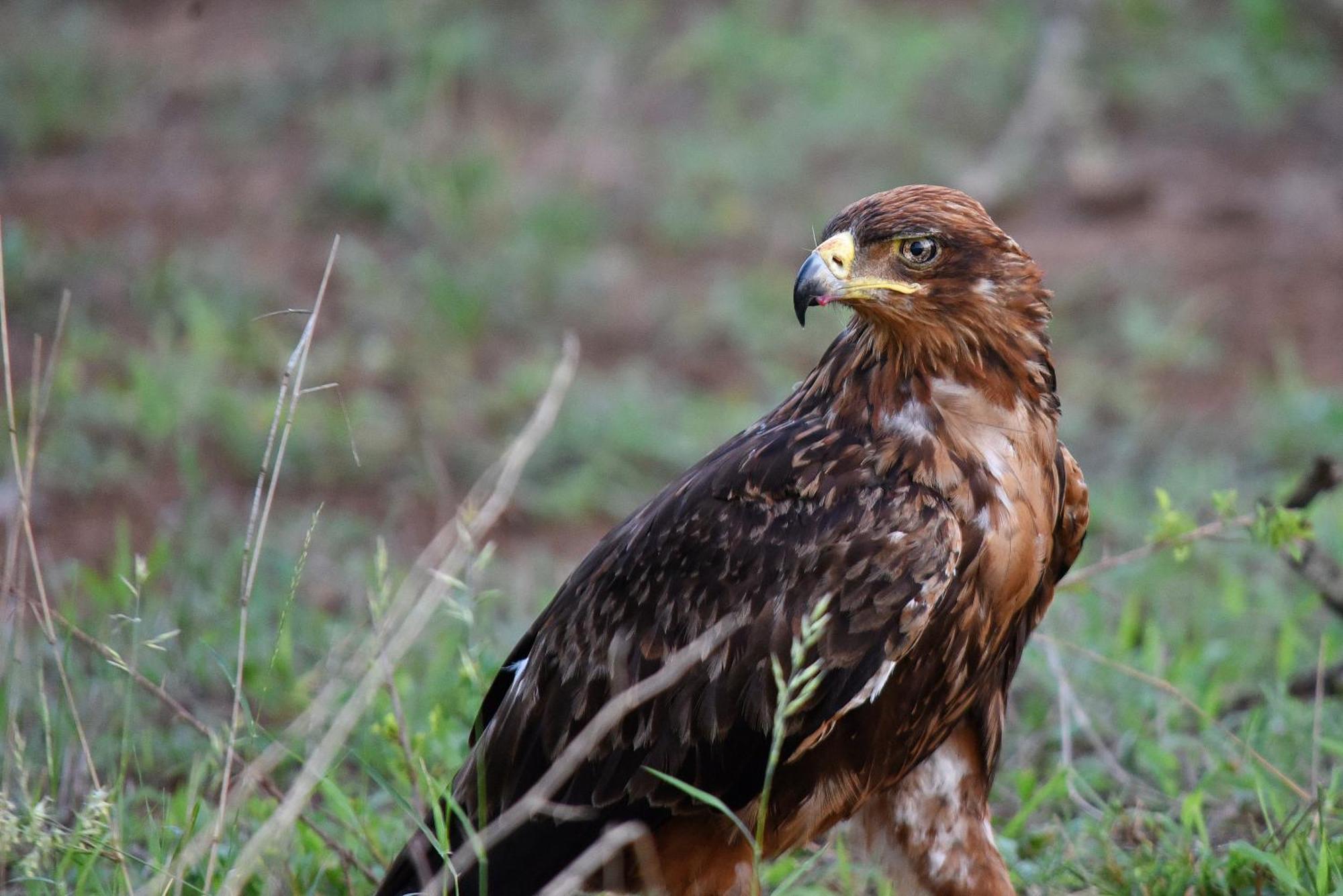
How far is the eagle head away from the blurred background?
2.79ft

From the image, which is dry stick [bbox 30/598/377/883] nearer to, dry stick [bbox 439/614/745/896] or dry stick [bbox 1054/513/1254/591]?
dry stick [bbox 439/614/745/896]

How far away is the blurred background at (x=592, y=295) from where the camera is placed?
4.21m

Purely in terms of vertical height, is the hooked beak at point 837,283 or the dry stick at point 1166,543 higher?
the hooked beak at point 837,283

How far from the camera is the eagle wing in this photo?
2885mm

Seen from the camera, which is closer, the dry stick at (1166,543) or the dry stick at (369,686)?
the dry stick at (369,686)

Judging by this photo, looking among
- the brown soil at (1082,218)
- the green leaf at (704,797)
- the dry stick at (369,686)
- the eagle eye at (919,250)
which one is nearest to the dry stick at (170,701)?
the dry stick at (369,686)

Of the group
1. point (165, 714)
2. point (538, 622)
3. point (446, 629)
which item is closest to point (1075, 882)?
point (538, 622)

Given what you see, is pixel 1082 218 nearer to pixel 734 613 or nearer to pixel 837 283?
pixel 837 283

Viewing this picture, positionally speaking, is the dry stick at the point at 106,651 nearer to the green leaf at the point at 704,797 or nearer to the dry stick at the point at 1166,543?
the green leaf at the point at 704,797

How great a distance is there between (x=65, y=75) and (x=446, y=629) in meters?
6.11

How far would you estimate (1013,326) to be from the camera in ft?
10.3

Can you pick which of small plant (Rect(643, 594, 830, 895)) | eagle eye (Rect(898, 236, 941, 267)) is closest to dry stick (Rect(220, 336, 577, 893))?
small plant (Rect(643, 594, 830, 895))

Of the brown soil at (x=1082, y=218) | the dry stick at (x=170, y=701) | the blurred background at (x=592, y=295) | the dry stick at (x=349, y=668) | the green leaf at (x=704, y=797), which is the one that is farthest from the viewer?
the brown soil at (x=1082, y=218)

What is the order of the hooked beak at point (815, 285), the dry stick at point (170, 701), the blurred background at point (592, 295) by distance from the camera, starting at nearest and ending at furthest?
the dry stick at point (170, 701)
the hooked beak at point (815, 285)
the blurred background at point (592, 295)
